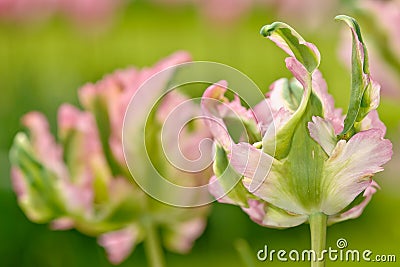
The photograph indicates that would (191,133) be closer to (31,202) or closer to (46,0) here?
(31,202)

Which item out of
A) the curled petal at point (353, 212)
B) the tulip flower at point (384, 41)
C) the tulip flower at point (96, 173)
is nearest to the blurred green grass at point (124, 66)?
the tulip flower at point (384, 41)

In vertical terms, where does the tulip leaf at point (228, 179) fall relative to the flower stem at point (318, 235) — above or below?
above

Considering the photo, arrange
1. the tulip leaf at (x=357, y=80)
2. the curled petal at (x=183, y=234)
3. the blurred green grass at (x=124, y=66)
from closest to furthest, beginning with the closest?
the tulip leaf at (x=357, y=80)
the curled petal at (x=183, y=234)
the blurred green grass at (x=124, y=66)

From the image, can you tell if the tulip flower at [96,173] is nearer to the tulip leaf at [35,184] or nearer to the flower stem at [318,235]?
the tulip leaf at [35,184]

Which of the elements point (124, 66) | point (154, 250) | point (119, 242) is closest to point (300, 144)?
point (154, 250)

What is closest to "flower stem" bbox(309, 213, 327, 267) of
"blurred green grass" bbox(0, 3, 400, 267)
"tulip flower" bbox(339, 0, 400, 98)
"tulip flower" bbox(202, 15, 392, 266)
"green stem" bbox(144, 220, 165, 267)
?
"tulip flower" bbox(202, 15, 392, 266)

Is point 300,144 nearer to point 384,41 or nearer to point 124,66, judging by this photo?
point 384,41

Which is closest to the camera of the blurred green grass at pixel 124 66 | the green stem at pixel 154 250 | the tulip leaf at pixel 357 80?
the tulip leaf at pixel 357 80
